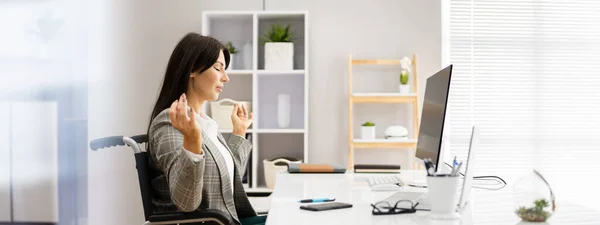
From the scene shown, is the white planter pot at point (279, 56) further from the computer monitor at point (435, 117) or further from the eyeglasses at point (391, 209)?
the eyeglasses at point (391, 209)

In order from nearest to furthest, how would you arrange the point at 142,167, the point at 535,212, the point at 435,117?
1. the point at 535,212
2. the point at 142,167
3. the point at 435,117

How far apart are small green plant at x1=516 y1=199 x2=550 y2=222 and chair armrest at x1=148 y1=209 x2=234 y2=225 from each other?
2.77 feet

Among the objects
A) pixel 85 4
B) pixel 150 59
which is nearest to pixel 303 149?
pixel 150 59

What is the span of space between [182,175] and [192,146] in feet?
0.34

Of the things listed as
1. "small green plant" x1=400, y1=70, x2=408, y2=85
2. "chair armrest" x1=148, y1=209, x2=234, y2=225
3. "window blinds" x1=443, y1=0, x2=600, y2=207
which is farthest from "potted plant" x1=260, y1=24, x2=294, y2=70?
"chair armrest" x1=148, y1=209, x2=234, y2=225

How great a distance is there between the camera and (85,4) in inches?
134

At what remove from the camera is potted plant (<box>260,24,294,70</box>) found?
4184 mm

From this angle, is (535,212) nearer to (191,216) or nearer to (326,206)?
(326,206)

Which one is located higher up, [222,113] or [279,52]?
[279,52]

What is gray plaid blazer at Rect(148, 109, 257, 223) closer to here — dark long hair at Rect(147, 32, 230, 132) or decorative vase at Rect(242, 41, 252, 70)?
dark long hair at Rect(147, 32, 230, 132)

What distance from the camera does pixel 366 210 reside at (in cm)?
184

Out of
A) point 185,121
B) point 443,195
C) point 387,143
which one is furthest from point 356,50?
point 443,195

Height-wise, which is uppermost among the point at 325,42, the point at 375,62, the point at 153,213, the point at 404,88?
the point at 325,42

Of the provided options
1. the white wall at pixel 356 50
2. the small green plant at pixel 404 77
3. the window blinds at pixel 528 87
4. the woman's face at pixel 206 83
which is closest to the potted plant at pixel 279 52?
the white wall at pixel 356 50
